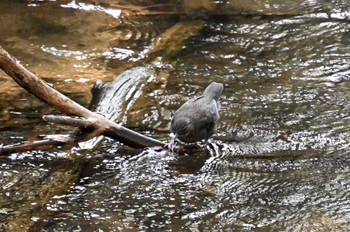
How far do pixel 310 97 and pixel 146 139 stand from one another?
5.74ft

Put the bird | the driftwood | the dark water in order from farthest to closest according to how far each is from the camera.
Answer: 1. the bird
2. the driftwood
3. the dark water

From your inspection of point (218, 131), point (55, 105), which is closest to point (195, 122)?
point (218, 131)

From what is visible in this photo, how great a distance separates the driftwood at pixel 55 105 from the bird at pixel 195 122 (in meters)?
0.37

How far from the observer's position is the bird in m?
4.87

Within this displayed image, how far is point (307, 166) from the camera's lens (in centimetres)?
452

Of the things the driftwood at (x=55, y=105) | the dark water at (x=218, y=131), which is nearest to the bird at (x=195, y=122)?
the dark water at (x=218, y=131)

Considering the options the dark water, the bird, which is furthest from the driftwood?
the bird

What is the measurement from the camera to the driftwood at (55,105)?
428 cm

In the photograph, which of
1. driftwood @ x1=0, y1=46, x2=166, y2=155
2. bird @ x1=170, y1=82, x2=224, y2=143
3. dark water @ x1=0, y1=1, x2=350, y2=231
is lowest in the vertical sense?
dark water @ x1=0, y1=1, x2=350, y2=231

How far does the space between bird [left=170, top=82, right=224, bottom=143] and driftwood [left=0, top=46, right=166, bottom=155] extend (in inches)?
14.7

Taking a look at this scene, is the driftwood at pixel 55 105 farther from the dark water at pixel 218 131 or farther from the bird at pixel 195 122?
the bird at pixel 195 122

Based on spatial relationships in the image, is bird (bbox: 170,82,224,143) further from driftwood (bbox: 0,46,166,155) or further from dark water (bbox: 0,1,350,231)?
driftwood (bbox: 0,46,166,155)

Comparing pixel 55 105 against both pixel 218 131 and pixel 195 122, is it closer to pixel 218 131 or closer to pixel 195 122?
pixel 195 122

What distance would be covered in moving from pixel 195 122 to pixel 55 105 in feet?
3.45
